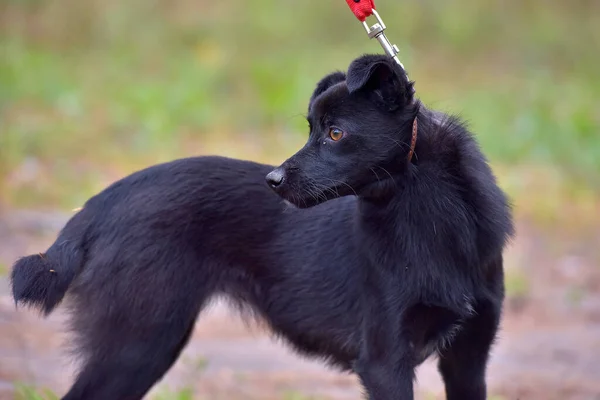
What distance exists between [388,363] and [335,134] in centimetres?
91

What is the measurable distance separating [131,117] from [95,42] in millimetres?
2718

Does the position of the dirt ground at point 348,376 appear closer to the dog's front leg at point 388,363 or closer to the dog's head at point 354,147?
the dog's front leg at point 388,363

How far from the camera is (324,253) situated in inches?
160

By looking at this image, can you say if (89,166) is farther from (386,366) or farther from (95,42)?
(386,366)

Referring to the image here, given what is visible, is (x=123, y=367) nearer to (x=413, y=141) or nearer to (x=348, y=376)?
(x=413, y=141)

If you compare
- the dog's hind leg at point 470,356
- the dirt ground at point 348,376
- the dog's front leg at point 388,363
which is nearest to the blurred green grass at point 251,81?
the dirt ground at point 348,376

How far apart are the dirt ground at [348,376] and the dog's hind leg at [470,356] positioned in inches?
37.9

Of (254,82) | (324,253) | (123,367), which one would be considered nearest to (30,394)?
(123,367)

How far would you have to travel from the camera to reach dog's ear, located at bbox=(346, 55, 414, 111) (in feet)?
11.4

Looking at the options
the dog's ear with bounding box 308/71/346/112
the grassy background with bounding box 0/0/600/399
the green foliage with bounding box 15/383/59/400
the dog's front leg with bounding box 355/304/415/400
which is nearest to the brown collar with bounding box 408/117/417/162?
the dog's ear with bounding box 308/71/346/112

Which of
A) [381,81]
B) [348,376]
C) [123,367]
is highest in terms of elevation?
[381,81]

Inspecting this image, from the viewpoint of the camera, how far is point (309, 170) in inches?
142

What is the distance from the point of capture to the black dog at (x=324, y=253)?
11.9 ft

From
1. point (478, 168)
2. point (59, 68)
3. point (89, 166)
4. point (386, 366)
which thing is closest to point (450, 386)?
point (386, 366)
